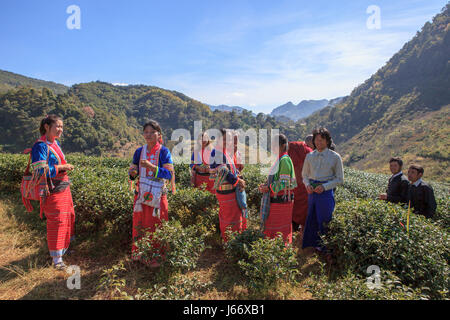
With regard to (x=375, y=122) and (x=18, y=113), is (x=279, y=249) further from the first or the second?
(x=375, y=122)

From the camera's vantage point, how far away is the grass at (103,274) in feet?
9.14

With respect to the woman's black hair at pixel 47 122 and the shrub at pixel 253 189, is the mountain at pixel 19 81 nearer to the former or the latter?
the woman's black hair at pixel 47 122

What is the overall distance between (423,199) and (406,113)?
8368cm

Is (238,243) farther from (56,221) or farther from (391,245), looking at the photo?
(56,221)

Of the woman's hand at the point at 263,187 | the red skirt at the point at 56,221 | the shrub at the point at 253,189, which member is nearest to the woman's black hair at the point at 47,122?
the red skirt at the point at 56,221

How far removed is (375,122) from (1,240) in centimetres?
9204

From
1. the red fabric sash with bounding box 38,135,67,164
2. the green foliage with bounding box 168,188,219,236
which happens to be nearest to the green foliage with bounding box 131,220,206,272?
the green foliage with bounding box 168,188,219,236

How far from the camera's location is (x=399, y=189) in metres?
4.07

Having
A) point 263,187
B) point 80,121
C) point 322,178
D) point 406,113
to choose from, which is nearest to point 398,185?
point 322,178

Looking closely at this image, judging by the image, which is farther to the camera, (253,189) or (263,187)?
(253,189)

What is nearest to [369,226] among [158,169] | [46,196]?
[158,169]

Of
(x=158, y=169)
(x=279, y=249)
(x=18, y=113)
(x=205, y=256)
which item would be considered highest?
(x=18, y=113)

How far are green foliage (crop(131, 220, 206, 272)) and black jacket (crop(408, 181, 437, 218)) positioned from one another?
11.6ft
